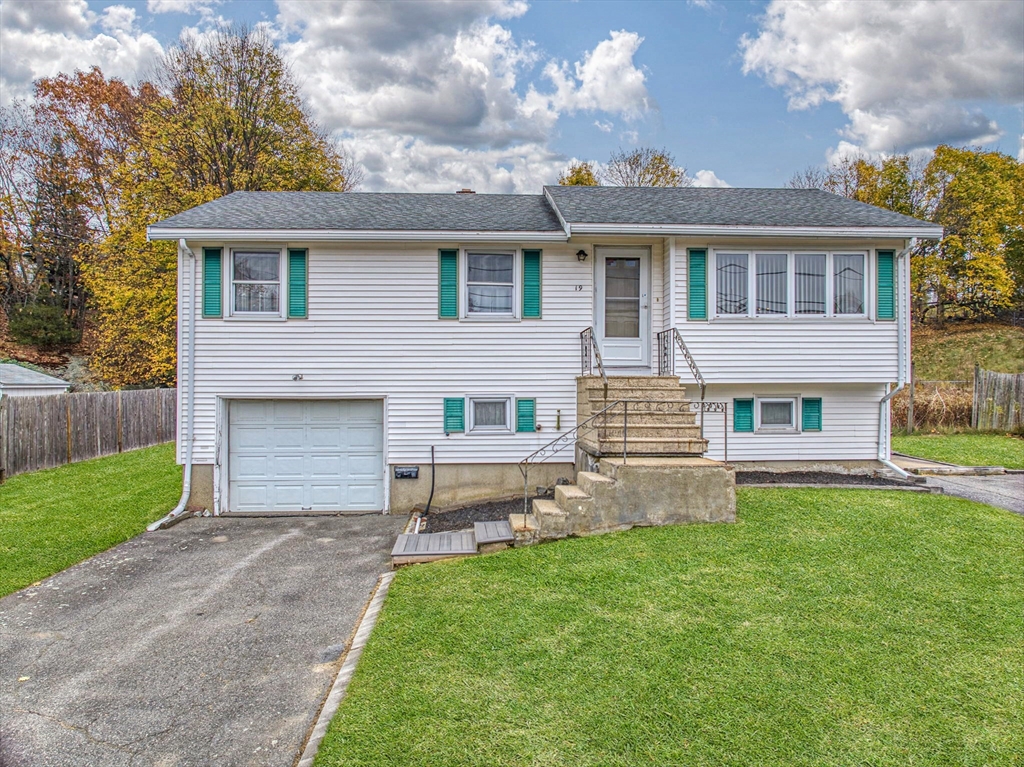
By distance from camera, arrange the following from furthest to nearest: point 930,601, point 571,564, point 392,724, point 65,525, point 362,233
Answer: point 362,233, point 65,525, point 571,564, point 930,601, point 392,724

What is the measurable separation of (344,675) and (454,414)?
557cm

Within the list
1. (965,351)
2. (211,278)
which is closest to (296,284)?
(211,278)

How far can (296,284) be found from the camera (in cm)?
910

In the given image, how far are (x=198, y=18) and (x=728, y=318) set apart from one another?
2041cm

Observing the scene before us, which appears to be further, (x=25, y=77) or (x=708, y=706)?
(x=25, y=77)

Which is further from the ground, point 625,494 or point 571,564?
point 625,494

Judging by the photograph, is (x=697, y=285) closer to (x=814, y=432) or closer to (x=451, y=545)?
(x=814, y=432)

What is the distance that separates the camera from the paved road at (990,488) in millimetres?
8234

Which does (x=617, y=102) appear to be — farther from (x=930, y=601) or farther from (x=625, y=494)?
(x=930, y=601)

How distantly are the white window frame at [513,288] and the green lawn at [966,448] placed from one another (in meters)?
10.1

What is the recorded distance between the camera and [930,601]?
4.49 m

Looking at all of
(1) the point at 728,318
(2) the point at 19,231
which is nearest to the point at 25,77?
(2) the point at 19,231

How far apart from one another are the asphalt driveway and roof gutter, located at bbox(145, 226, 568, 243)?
466 centimetres

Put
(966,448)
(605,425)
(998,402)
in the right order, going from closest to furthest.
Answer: (605,425) < (966,448) < (998,402)
